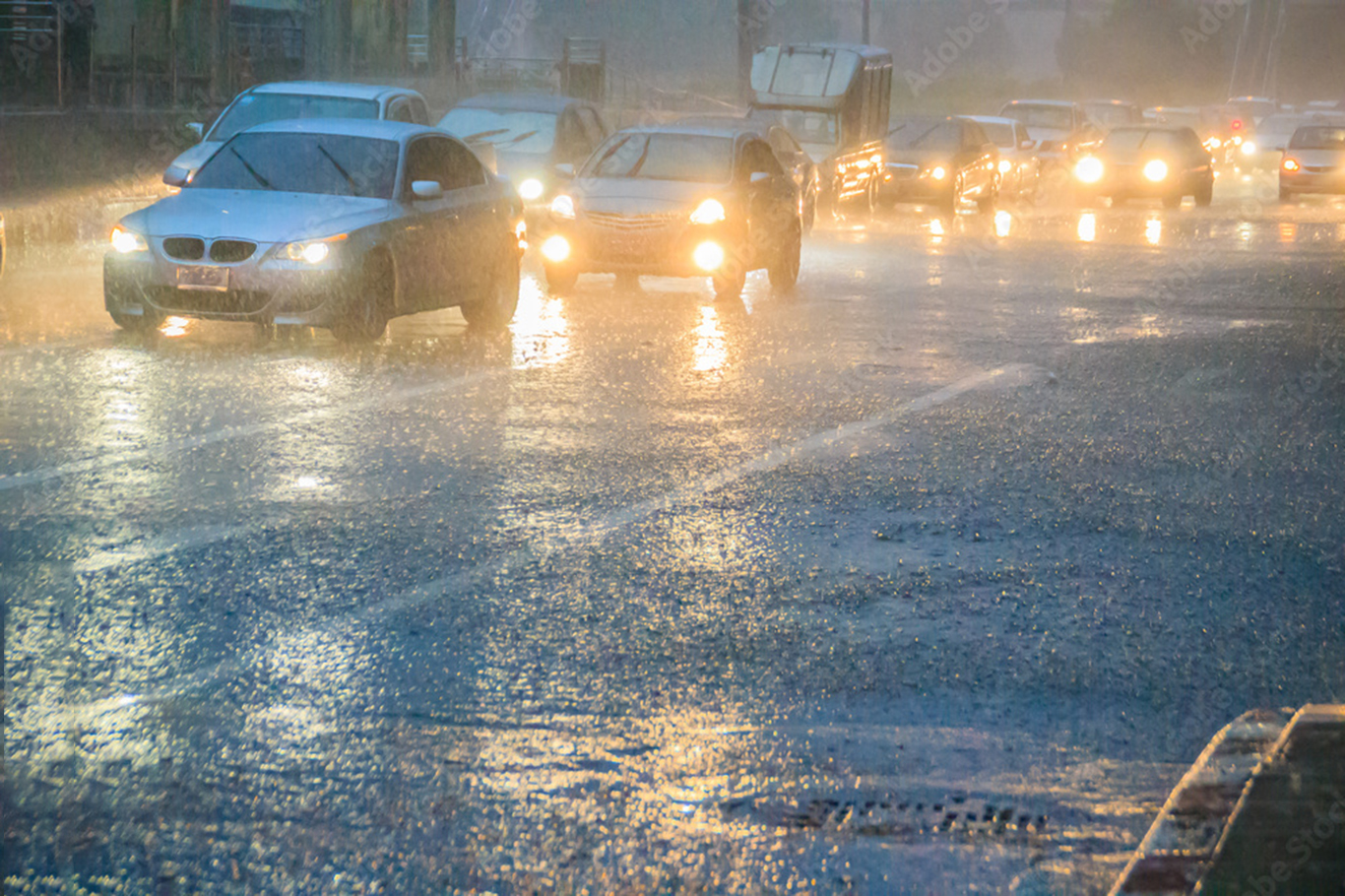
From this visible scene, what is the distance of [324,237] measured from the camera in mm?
11234

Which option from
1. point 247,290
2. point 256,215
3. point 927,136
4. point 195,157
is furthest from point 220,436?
point 927,136

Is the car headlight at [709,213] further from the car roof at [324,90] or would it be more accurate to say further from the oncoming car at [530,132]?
the oncoming car at [530,132]

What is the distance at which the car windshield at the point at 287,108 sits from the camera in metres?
17.3

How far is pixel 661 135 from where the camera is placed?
16609 millimetres

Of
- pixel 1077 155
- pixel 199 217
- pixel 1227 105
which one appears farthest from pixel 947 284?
pixel 1227 105

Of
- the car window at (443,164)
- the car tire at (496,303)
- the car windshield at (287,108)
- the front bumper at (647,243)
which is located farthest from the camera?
the car windshield at (287,108)

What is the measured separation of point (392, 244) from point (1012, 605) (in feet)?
23.3

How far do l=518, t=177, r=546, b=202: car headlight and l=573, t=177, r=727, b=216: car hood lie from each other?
14.9 feet

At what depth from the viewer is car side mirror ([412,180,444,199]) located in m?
12.0

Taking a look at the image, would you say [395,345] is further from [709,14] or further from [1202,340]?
[709,14]

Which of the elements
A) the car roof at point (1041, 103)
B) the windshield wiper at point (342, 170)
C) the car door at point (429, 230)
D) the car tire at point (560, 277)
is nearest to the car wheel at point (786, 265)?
the car tire at point (560, 277)

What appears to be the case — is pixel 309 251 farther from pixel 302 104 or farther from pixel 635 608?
pixel 302 104

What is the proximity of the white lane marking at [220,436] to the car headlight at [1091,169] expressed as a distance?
23.5m

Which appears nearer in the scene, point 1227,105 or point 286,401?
point 286,401
